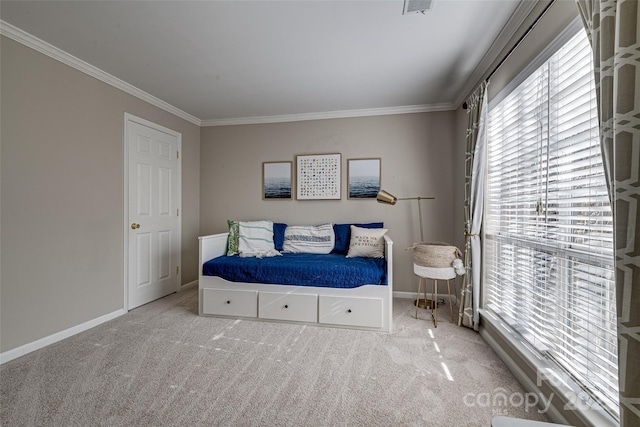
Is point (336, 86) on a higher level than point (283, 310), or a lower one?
higher

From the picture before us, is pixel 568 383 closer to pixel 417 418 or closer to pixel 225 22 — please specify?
pixel 417 418

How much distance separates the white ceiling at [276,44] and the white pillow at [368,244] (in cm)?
156

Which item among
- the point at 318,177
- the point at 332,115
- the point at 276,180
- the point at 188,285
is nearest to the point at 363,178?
the point at 318,177

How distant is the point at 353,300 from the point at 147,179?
264cm

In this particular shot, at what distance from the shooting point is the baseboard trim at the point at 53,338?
1988mm

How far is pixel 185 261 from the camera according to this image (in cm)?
376

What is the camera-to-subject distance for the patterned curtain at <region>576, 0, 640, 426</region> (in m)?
0.74

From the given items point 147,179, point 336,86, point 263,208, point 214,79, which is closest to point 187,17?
point 214,79

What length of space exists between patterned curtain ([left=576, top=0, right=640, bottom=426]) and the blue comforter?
1.78 meters

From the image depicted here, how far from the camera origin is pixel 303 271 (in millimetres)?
A: 2639

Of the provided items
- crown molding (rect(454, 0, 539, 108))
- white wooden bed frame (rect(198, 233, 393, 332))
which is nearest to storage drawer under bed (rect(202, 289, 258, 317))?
white wooden bed frame (rect(198, 233, 393, 332))

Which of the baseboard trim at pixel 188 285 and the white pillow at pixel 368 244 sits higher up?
the white pillow at pixel 368 244

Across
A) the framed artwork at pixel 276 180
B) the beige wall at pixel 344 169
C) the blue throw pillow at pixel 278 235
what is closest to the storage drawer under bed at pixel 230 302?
the blue throw pillow at pixel 278 235

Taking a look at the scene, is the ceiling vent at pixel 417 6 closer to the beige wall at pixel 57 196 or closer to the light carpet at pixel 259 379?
the light carpet at pixel 259 379
